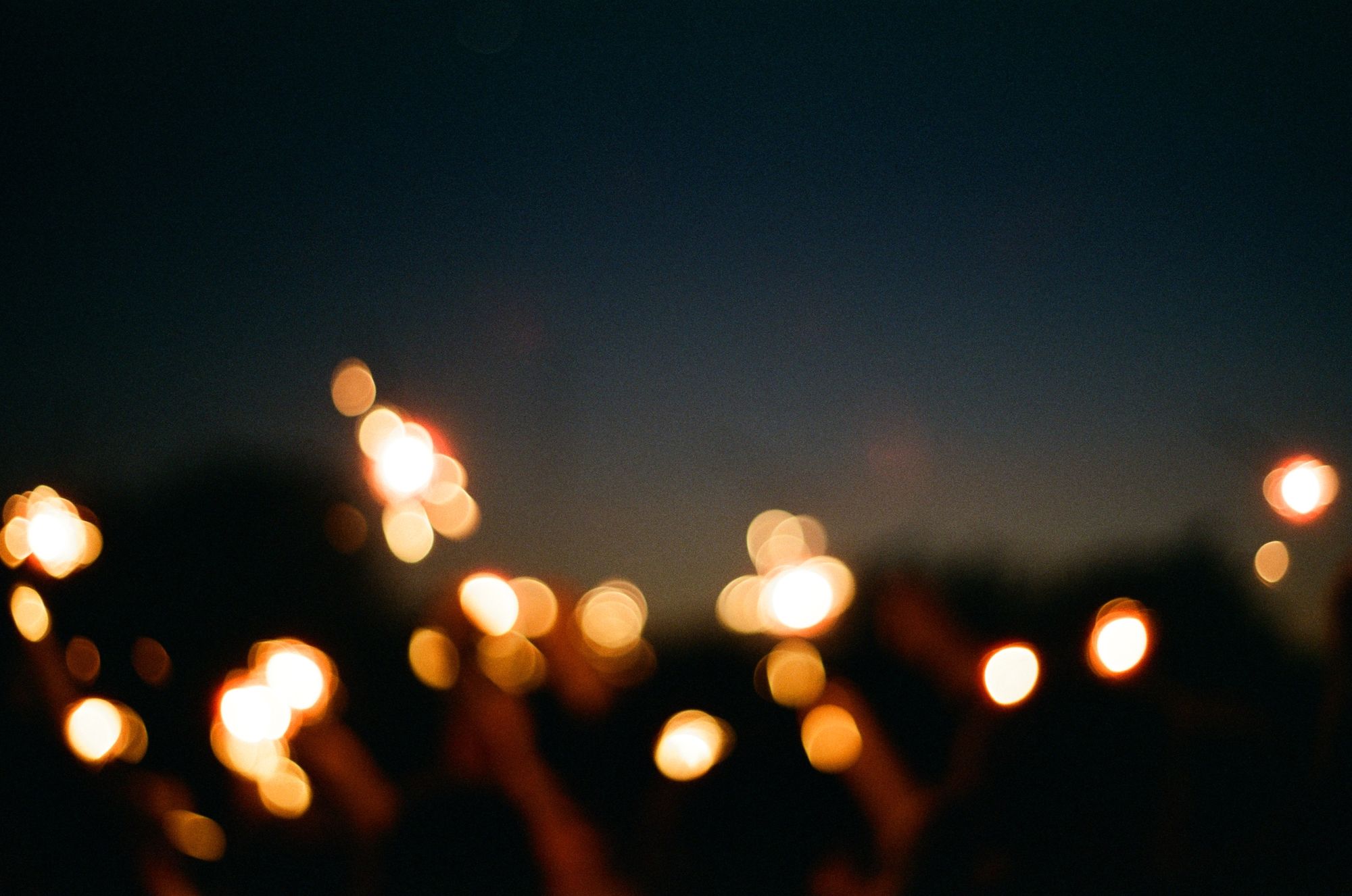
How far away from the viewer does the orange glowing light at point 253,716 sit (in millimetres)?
1915

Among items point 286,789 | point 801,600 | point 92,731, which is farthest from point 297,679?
point 801,600

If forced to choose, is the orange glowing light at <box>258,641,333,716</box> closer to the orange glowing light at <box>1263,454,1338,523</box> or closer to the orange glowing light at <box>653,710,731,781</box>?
the orange glowing light at <box>653,710,731,781</box>

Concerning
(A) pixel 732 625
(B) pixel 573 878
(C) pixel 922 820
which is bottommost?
(B) pixel 573 878

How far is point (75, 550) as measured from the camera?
7.85 ft

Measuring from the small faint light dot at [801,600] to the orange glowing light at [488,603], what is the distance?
619 millimetres

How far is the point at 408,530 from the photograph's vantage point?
6.71 feet

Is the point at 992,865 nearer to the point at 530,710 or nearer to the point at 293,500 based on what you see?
the point at 530,710

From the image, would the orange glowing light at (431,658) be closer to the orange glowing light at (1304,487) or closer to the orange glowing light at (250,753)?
the orange glowing light at (250,753)

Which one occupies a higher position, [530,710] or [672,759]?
[530,710]

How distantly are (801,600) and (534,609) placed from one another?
2.12 feet

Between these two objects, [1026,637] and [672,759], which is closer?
[672,759]

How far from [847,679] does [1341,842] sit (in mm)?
1148

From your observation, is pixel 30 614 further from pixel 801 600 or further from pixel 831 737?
pixel 831 737

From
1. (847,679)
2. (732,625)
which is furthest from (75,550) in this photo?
(847,679)
